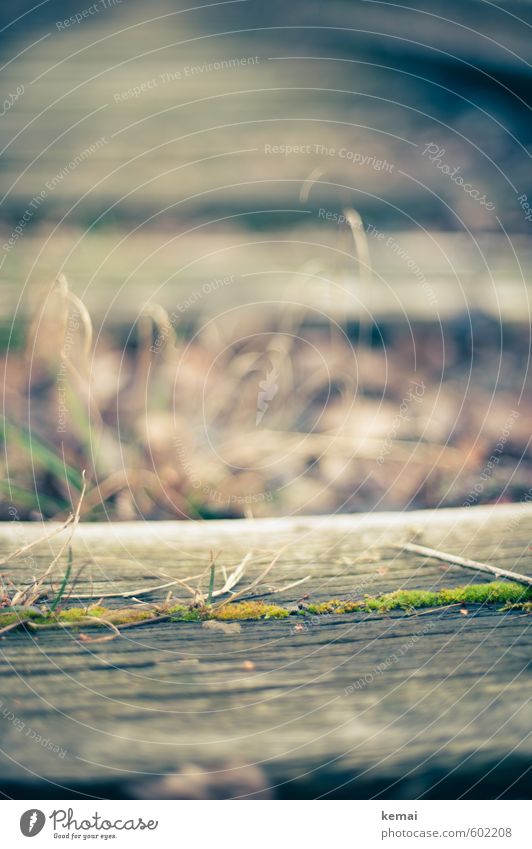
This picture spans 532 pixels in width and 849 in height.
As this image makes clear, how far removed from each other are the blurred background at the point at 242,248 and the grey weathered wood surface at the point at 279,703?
416 mm

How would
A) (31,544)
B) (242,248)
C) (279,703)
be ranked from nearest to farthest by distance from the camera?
(279,703), (31,544), (242,248)

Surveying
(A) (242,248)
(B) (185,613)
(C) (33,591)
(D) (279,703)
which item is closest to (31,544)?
(C) (33,591)

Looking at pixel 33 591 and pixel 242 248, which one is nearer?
pixel 33 591

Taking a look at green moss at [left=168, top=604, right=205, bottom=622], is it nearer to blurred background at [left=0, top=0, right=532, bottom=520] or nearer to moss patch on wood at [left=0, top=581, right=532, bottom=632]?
moss patch on wood at [left=0, top=581, right=532, bottom=632]

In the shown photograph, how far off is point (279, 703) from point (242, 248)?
2.46 feet

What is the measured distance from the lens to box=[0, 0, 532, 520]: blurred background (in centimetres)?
125

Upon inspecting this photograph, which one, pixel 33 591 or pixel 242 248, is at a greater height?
pixel 242 248

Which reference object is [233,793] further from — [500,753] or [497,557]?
[497,557]

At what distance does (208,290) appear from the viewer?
4.02 feet

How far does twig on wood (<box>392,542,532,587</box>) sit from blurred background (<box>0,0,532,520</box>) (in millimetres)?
401

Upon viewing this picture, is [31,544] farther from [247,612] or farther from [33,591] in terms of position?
[247,612]

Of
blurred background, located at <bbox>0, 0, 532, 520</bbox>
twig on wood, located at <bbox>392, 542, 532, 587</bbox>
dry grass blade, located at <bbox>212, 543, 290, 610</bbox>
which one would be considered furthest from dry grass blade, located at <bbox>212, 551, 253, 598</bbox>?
blurred background, located at <bbox>0, 0, 532, 520</bbox>

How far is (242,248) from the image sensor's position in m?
1.27

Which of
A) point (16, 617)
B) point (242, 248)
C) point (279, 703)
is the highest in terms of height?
point (242, 248)
